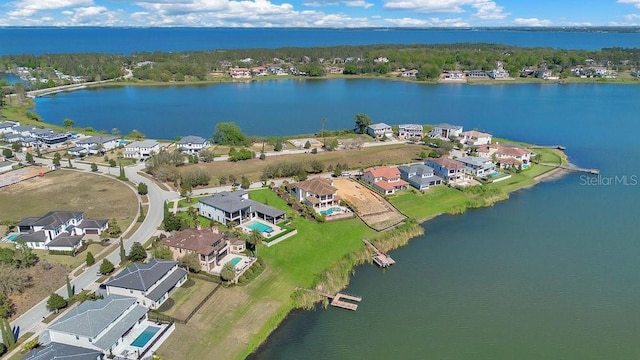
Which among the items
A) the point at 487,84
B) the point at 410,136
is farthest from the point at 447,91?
the point at 410,136

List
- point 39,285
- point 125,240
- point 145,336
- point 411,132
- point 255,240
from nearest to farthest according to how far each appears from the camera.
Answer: point 145,336 < point 39,285 < point 255,240 < point 125,240 < point 411,132

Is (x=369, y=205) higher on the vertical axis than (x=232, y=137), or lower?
lower

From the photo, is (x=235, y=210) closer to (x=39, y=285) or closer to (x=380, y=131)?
(x=39, y=285)

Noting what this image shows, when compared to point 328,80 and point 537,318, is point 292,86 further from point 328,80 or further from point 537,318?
point 537,318

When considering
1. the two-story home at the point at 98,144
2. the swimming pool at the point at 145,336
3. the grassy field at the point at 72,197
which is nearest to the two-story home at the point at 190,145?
the two-story home at the point at 98,144

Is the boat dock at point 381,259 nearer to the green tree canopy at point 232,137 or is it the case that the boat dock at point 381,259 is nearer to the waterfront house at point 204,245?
the waterfront house at point 204,245

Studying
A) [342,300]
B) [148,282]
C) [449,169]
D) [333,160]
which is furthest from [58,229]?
[449,169]

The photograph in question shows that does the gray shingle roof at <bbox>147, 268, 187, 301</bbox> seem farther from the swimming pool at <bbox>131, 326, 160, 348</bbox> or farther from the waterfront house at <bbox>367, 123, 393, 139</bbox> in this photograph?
the waterfront house at <bbox>367, 123, 393, 139</bbox>
